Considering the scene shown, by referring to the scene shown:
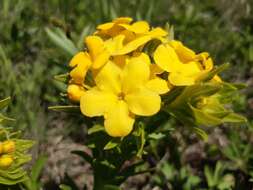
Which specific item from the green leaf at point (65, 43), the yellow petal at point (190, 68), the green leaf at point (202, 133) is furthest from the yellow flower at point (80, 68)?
the green leaf at point (65, 43)

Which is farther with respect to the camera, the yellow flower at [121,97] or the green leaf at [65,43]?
the green leaf at [65,43]

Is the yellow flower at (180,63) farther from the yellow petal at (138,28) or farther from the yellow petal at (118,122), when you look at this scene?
the yellow petal at (118,122)

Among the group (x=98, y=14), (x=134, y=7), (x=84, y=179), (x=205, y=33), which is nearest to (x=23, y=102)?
(x=84, y=179)

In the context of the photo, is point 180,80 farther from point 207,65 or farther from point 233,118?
point 233,118

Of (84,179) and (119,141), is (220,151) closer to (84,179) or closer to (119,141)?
(84,179)

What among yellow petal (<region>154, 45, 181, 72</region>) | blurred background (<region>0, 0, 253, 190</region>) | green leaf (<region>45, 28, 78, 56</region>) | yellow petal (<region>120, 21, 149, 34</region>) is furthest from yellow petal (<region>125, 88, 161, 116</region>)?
green leaf (<region>45, 28, 78, 56</region>)

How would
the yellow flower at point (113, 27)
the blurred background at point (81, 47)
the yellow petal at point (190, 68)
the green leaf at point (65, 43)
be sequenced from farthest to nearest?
1. the blurred background at point (81, 47)
2. the green leaf at point (65, 43)
3. the yellow flower at point (113, 27)
4. the yellow petal at point (190, 68)

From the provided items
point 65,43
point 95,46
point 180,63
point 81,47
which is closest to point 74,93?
point 95,46
